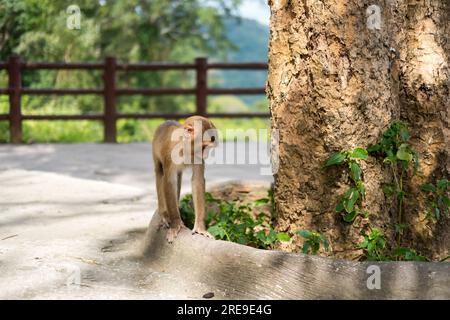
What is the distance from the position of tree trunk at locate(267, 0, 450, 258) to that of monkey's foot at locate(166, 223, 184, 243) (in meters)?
0.72

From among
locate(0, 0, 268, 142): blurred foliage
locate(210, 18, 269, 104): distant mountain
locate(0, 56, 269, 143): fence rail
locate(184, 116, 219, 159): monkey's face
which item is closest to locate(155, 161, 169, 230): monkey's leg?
locate(184, 116, 219, 159): monkey's face

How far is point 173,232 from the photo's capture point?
5.17m

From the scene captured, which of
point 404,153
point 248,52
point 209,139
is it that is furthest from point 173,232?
point 248,52

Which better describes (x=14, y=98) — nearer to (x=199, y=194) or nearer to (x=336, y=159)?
(x=199, y=194)

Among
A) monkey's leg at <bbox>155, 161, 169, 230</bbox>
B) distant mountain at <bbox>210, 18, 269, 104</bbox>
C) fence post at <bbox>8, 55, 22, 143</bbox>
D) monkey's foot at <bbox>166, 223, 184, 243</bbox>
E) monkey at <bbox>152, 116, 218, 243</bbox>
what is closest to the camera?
monkey at <bbox>152, 116, 218, 243</bbox>

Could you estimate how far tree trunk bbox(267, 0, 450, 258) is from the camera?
4762 millimetres

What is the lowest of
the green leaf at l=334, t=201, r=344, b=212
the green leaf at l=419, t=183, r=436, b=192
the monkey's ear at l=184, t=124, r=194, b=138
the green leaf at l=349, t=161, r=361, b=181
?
the green leaf at l=334, t=201, r=344, b=212

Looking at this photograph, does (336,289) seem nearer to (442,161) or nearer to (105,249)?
(442,161)

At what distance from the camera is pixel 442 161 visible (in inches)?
198

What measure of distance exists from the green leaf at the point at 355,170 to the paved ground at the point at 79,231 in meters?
1.19

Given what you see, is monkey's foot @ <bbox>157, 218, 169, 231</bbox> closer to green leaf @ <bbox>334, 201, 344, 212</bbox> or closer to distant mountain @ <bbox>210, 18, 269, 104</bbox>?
green leaf @ <bbox>334, 201, 344, 212</bbox>
